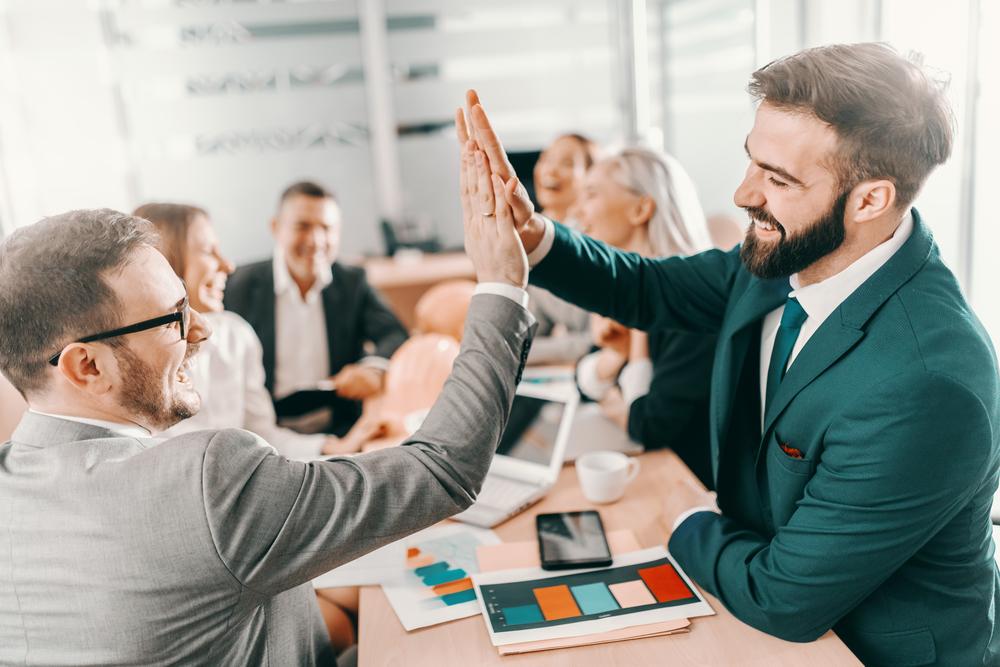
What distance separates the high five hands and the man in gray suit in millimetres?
125

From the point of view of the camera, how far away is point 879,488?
44.1 inches

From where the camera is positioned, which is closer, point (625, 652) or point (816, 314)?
point (625, 652)

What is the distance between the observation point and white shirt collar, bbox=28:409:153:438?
109 cm

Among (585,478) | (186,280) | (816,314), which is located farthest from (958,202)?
(186,280)

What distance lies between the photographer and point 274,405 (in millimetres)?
2902

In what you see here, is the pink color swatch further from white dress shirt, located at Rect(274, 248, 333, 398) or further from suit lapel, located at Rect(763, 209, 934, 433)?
white dress shirt, located at Rect(274, 248, 333, 398)

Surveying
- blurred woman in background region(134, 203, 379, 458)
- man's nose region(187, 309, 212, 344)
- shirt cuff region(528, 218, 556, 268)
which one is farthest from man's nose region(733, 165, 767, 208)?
blurred woman in background region(134, 203, 379, 458)

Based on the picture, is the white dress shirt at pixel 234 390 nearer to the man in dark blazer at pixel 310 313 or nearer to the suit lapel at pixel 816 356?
the man in dark blazer at pixel 310 313

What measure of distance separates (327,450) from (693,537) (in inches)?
43.7

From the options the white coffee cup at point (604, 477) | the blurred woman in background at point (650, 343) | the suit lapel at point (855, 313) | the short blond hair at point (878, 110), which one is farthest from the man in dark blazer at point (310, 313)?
the short blond hair at point (878, 110)

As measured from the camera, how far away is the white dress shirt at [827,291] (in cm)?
127

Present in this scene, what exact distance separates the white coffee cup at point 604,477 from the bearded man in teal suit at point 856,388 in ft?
0.89

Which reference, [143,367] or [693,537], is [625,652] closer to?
[693,537]

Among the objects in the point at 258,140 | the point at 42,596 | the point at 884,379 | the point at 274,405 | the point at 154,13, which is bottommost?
the point at 274,405
